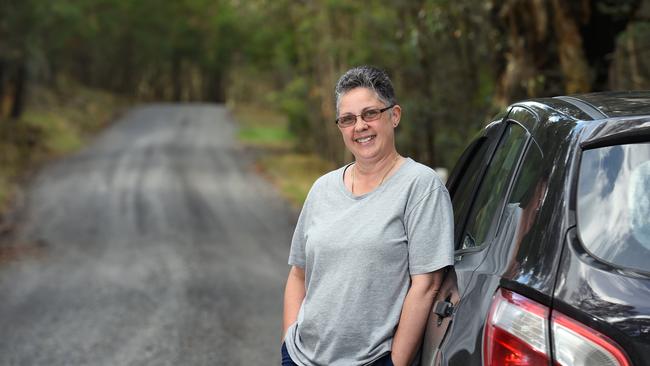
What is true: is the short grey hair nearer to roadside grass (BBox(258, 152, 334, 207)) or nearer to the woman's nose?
the woman's nose

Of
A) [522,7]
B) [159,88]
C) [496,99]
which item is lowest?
[159,88]

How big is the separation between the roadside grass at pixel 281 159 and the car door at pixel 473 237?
57.0 feet

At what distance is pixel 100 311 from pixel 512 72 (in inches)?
195

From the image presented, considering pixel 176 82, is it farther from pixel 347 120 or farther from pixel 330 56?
pixel 347 120

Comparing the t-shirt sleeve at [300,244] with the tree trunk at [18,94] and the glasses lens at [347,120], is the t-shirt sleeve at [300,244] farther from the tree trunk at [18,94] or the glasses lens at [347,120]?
the tree trunk at [18,94]

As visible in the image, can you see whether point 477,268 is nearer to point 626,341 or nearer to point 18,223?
point 626,341

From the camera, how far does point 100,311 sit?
10359 millimetres

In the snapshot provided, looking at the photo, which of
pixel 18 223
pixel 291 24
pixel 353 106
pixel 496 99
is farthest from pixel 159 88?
pixel 353 106

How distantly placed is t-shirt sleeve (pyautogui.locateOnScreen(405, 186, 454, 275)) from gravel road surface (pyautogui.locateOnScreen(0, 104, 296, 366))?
17.2 ft

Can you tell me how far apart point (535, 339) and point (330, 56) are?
21.7 m

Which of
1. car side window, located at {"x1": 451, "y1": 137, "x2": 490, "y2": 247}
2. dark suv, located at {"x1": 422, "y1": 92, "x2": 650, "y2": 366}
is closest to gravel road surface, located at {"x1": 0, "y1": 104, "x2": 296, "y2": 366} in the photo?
car side window, located at {"x1": 451, "y1": 137, "x2": 490, "y2": 247}

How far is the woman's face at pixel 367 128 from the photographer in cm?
329

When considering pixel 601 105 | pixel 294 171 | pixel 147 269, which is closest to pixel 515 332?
pixel 601 105

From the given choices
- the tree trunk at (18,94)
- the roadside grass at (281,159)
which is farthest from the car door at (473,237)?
the tree trunk at (18,94)
